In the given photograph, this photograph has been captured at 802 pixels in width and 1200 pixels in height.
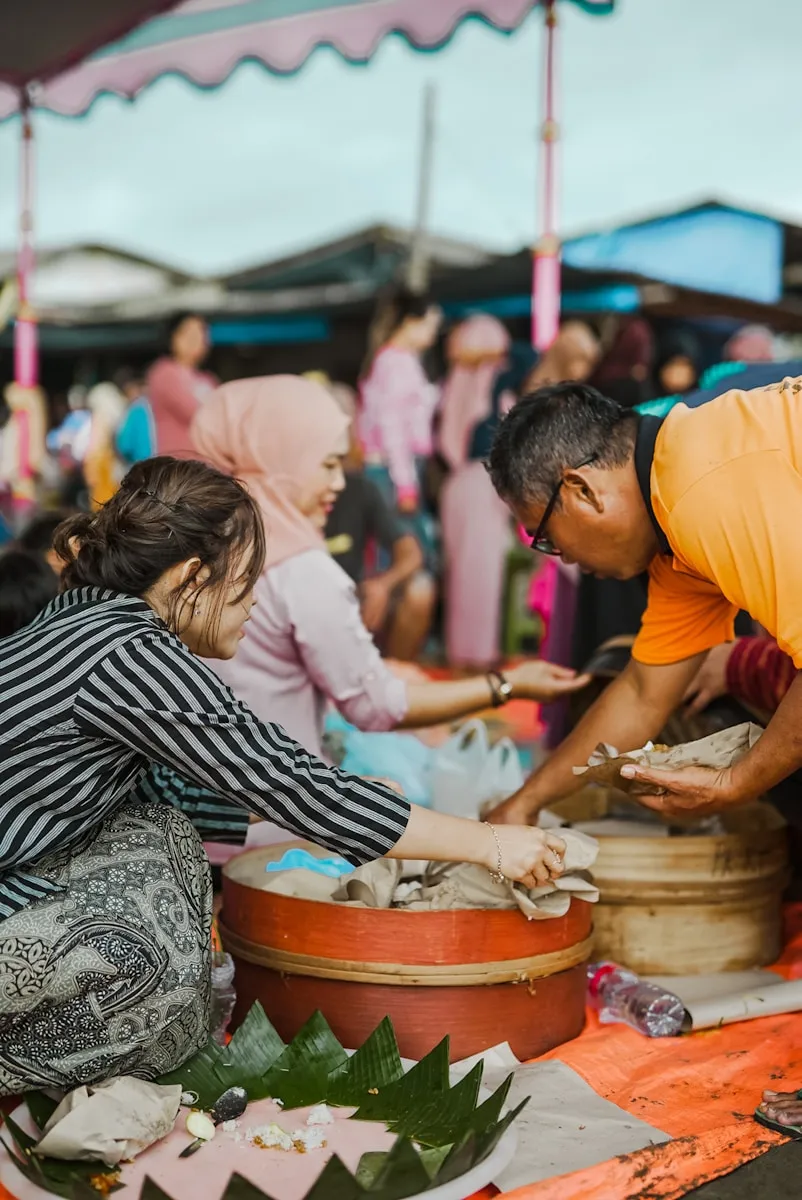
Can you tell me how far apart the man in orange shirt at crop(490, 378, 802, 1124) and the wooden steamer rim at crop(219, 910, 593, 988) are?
1.20ft

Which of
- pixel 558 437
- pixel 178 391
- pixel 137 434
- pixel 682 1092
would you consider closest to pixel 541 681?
pixel 558 437

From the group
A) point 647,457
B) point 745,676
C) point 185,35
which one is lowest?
point 745,676

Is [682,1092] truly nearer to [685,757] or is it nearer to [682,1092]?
[682,1092]

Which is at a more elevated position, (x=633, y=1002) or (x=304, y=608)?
(x=304, y=608)

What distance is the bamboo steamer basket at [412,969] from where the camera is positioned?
199 cm

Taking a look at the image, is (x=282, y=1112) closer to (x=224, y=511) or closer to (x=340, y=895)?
(x=340, y=895)

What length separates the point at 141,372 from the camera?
12.6 metres

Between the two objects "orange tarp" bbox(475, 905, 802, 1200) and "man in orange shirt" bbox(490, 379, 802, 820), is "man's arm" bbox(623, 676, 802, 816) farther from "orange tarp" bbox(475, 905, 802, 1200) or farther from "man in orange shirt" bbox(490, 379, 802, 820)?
"orange tarp" bbox(475, 905, 802, 1200)

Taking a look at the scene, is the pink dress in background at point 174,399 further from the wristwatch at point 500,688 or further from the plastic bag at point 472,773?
the wristwatch at point 500,688

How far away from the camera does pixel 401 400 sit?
696 centimetres

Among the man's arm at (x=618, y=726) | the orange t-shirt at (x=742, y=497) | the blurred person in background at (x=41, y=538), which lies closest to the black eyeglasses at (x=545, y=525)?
the orange t-shirt at (x=742, y=497)

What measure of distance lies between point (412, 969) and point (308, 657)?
31.6 inches

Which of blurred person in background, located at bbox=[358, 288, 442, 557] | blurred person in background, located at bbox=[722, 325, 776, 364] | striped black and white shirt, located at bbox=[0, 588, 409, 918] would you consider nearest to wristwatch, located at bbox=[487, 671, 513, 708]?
striped black and white shirt, located at bbox=[0, 588, 409, 918]

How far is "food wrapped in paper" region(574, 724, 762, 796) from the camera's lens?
213cm
